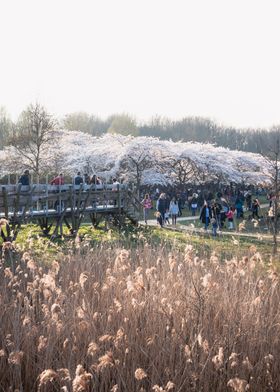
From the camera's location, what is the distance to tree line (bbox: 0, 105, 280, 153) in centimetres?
6103

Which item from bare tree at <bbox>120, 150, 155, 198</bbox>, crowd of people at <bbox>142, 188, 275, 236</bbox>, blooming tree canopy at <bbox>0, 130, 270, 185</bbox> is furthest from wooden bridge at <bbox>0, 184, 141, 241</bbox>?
blooming tree canopy at <bbox>0, 130, 270, 185</bbox>

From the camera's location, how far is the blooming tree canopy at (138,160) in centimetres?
3584

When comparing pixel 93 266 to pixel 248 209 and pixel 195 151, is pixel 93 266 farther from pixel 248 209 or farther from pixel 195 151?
pixel 195 151

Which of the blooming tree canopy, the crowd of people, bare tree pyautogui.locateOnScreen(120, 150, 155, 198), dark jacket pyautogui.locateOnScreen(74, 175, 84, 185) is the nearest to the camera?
the crowd of people

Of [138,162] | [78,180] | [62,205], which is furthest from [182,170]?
[62,205]

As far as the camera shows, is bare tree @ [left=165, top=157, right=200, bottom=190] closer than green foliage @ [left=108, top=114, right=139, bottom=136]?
Yes

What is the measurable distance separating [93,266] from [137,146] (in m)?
28.5

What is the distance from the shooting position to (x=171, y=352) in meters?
4.54

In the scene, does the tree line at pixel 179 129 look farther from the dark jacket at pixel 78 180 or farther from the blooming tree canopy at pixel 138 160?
the dark jacket at pixel 78 180

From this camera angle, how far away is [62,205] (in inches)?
732

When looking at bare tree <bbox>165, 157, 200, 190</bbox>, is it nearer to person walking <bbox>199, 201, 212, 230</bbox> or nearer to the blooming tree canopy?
the blooming tree canopy

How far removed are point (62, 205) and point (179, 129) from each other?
54364 millimetres

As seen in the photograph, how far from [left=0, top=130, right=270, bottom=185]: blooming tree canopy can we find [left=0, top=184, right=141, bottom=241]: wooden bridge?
12141mm

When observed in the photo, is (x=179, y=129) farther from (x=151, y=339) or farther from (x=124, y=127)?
(x=151, y=339)
